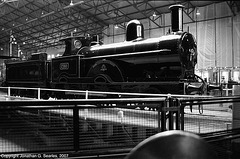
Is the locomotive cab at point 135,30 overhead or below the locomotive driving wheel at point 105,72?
overhead

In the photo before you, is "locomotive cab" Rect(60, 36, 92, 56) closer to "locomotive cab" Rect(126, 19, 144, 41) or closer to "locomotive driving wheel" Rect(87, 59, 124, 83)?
"locomotive driving wheel" Rect(87, 59, 124, 83)

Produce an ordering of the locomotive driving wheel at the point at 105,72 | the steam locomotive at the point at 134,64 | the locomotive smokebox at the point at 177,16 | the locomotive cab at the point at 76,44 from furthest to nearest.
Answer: the locomotive cab at the point at 76,44 → the locomotive driving wheel at the point at 105,72 → the locomotive smokebox at the point at 177,16 → the steam locomotive at the point at 134,64

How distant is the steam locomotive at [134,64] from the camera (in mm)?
7995

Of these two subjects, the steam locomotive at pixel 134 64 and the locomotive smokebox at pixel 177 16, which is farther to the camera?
the locomotive smokebox at pixel 177 16

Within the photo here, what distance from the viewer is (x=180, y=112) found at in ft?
9.85

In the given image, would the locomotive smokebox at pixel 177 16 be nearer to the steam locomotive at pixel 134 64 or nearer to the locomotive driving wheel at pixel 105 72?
the steam locomotive at pixel 134 64

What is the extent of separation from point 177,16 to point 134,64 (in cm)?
229

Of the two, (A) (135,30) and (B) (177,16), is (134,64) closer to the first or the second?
(A) (135,30)

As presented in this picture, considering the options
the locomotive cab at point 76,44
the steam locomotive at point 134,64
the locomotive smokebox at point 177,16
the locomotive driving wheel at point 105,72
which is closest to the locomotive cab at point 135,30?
the steam locomotive at point 134,64

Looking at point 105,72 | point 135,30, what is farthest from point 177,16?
point 105,72

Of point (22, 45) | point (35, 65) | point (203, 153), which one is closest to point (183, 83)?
point (203, 153)

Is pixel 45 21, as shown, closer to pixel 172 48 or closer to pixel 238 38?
pixel 238 38

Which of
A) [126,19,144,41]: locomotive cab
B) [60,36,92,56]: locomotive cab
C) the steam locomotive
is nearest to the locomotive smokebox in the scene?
the steam locomotive

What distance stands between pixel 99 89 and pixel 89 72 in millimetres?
932
